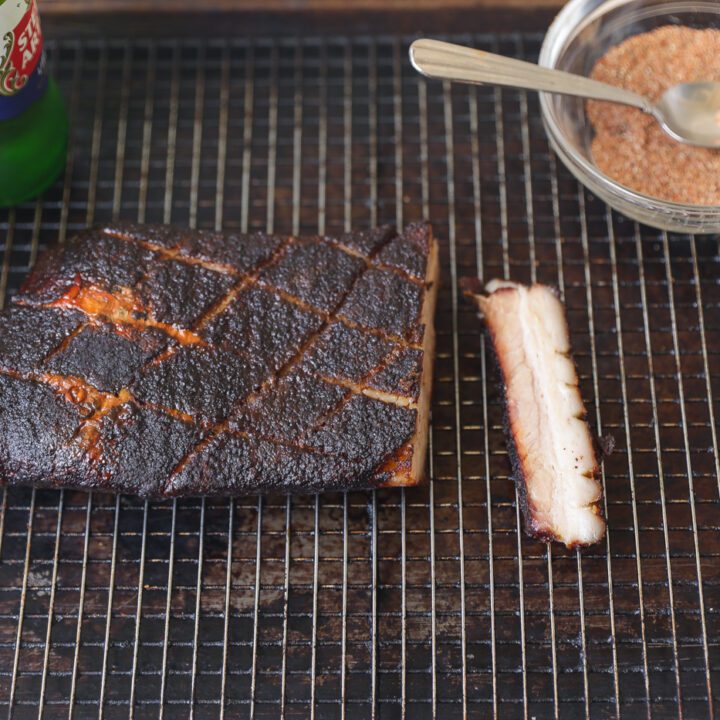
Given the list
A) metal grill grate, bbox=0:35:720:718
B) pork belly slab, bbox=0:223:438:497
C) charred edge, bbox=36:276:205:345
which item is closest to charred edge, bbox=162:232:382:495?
pork belly slab, bbox=0:223:438:497

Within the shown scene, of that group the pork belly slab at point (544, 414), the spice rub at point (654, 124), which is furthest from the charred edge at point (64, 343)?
the spice rub at point (654, 124)

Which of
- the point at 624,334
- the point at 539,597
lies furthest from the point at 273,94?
the point at 539,597

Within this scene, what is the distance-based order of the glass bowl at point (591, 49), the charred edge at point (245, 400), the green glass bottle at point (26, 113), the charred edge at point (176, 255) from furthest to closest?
the glass bowl at point (591, 49), the charred edge at point (176, 255), the green glass bottle at point (26, 113), the charred edge at point (245, 400)

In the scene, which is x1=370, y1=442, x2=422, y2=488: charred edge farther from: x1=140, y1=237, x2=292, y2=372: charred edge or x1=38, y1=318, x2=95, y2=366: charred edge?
x1=38, y1=318, x2=95, y2=366: charred edge

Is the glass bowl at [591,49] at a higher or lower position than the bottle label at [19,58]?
higher

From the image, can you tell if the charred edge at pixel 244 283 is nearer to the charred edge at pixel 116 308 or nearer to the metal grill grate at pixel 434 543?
the charred edge at pixel 116 308

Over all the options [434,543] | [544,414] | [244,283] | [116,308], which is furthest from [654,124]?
[116,308]

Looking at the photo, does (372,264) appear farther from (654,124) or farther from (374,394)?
(654,124)
